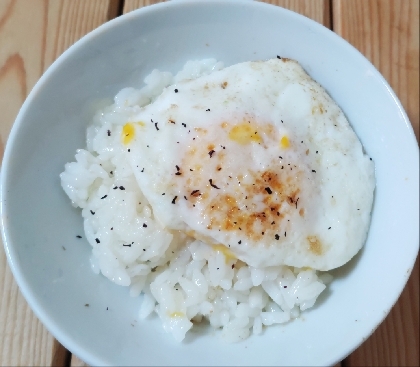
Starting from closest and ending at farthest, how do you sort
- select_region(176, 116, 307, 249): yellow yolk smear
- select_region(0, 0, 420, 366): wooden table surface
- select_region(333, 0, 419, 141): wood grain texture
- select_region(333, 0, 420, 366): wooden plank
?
1. select_region(176, 116, 307, 249): yellow yolk smear
2. select_region(0, 0, 420, 366): wooden table surface
3. select_region(333, 0, 420, 366): wooden plank
4. select_region(333, 0, 419, 141): wood grain texture

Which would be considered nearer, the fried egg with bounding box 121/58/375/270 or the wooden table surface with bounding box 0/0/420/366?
the fried egg with bounding box 121/58/375/270

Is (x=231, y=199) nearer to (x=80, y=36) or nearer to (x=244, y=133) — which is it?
(x=244, y=133)

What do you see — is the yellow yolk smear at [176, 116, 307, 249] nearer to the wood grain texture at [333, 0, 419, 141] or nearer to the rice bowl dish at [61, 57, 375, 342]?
the rice bowl dish at [61, 57, 375, 342]

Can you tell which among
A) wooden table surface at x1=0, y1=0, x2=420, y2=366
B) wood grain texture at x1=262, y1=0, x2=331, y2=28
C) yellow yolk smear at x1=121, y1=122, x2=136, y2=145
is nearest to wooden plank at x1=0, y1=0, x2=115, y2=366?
wooden table surface at x1=0, y1=0, x2=420, y2=366

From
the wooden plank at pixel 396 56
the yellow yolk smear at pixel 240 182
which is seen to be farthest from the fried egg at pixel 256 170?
the wooden plank at pixel 396 56

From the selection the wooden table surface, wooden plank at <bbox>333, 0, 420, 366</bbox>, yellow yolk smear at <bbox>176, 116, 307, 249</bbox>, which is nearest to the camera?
yellow yolk smear at <bbox>176, 116, 307, 249</bbox>

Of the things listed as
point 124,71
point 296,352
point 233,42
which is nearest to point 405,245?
point 296,352

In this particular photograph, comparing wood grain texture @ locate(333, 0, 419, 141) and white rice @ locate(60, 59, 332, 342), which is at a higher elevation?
wood grain texture @ locate(333, 0, 419, 141)
